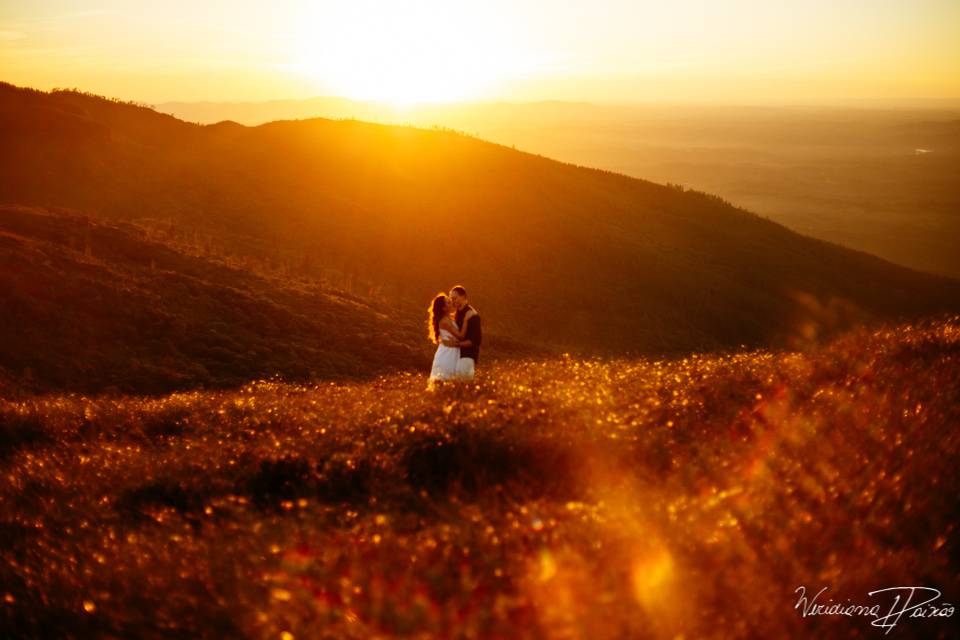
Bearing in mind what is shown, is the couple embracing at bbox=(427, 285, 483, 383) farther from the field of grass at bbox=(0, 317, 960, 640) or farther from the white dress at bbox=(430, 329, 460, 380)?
the field of grass at bbox=(0, 317, 960, 640)

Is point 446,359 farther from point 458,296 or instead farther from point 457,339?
point 458,296

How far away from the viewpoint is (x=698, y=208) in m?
59.2

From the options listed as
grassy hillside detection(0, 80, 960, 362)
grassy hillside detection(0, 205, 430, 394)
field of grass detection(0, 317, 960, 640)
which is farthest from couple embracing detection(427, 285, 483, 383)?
grassy hillside detection(0, 80, 960, 362)

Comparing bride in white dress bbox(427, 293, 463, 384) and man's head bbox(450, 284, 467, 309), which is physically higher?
man's head bbox(450, 284, 467, 309)

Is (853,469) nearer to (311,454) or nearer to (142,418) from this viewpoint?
(311,454)

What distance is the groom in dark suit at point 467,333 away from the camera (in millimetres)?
11038

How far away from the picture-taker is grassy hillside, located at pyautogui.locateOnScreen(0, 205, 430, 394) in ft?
54.6

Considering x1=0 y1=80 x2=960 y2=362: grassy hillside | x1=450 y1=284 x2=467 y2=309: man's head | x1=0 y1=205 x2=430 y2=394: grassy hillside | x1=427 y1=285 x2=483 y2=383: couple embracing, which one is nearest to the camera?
x1=450 y1=284 x2=467 y2=309: man's head

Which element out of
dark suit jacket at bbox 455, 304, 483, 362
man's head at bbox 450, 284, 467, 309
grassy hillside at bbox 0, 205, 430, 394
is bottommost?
grassy hillside at bbox 0, 205, 430, 394

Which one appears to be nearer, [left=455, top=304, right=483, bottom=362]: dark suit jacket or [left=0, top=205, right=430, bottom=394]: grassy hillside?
[left=455, top=304, right=483, bottom=362]: dark suit jacket

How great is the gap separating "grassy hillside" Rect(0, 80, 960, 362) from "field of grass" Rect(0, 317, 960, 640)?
20.8 metres
